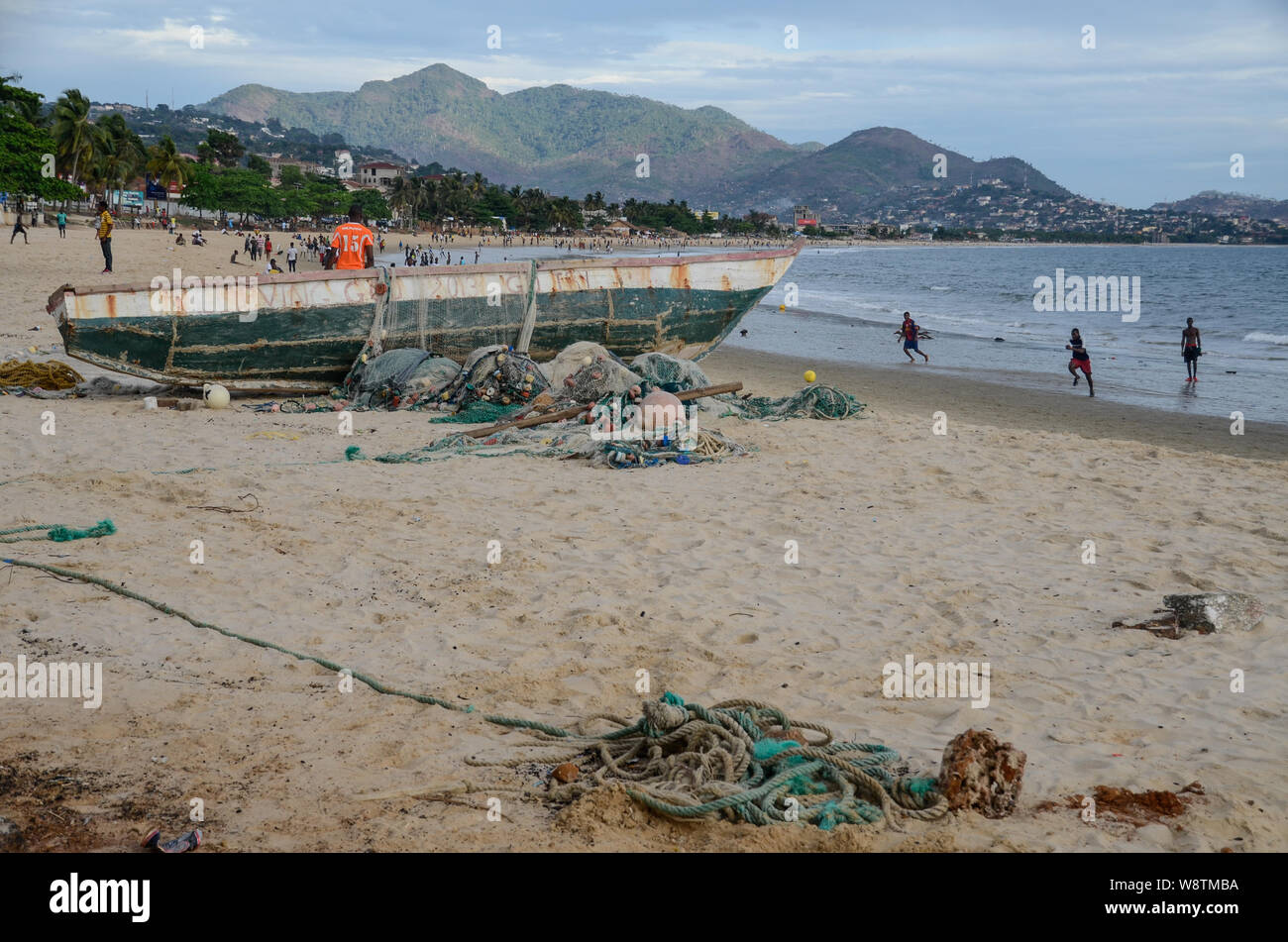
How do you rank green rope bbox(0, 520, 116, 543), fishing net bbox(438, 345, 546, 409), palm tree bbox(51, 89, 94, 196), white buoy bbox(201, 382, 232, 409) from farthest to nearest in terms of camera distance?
palm tree bbox(51, 89, 94, 196), white buoy bbox(201, 382, 232, 409), fishing net bbox(438, 345, 546, 409), green rope bbox(0, 520, 116, 543)

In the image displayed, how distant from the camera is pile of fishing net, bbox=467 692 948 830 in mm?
3330

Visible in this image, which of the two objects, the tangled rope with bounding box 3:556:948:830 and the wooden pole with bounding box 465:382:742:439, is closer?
the tangled rope with bounding box 3:556:948:830

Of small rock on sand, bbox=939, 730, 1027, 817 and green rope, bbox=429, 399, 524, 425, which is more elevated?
green rope, bbox=429, 399, 524, 425

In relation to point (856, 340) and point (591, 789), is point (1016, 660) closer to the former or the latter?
point (591, 789)

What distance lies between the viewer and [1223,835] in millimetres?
3270

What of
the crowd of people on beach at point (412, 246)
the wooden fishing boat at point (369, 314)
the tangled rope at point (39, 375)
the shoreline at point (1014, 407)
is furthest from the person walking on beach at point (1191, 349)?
the tangled rope at point (39, 375)

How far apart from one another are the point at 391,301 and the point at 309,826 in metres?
10.2

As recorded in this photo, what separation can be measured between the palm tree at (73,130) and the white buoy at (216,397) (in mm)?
60320

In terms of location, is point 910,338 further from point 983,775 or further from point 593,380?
point 983,775

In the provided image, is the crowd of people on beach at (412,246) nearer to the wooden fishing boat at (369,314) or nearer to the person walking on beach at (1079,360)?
the person walking on beach at (1079,360)

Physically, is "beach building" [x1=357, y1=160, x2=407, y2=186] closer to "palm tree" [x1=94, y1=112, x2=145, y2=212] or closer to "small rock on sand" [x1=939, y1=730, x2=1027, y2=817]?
"palm tree" [x1=94, y1=112, x2=145, y2=212]

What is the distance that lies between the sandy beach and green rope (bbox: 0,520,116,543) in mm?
127

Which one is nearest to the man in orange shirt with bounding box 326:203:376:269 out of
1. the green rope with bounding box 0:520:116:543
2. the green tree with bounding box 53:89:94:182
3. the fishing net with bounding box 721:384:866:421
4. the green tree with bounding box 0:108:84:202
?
the fishing net with bounding box 721:384:866:421

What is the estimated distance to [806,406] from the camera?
12039 mm
